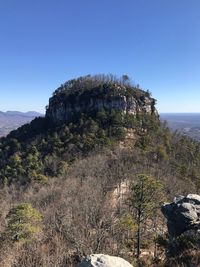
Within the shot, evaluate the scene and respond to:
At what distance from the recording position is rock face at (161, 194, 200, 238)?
23062 mm

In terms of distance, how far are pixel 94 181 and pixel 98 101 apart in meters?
52.7

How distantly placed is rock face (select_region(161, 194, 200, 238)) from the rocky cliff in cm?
8206

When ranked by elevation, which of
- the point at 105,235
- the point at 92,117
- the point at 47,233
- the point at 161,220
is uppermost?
the point at 92,117

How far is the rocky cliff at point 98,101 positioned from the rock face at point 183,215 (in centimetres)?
8206

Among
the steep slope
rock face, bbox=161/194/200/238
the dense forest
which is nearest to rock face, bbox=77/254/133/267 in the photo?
the dense forest

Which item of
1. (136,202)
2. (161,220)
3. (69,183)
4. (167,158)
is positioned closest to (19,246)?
(136,202)

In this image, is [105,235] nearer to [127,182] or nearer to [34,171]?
[127,182]

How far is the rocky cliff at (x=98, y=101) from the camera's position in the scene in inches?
4277

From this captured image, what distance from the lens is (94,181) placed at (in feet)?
208

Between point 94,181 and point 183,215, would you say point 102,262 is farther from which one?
point 94,181

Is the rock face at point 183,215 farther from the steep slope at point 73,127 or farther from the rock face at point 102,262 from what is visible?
the steep slope at point 73,127

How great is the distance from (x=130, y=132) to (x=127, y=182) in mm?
34092

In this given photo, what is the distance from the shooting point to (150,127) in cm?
10138

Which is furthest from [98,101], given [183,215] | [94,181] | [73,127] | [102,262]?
[102,262]
